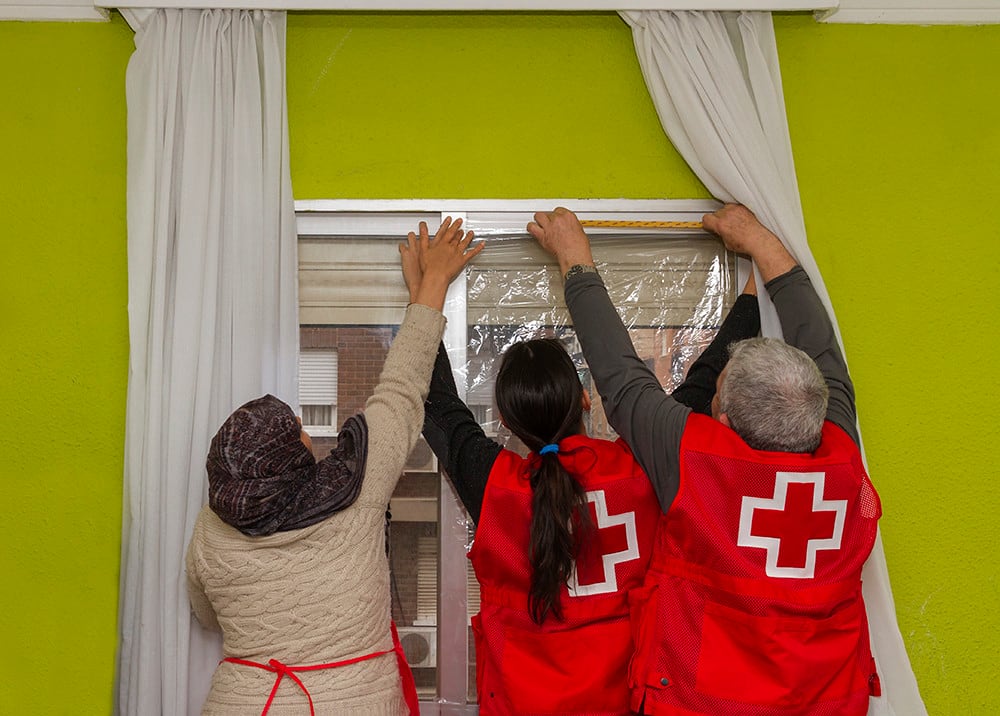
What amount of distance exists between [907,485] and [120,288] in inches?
74.3

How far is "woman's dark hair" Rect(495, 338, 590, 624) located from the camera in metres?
1.60

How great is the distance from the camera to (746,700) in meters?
1.52

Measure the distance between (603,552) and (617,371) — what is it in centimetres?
35

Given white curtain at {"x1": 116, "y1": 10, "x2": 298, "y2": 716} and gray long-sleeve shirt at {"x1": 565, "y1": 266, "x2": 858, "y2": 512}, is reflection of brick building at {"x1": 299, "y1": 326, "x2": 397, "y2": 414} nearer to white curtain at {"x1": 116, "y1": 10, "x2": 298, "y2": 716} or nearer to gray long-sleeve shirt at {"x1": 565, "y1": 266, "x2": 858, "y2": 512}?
white curtain at {"x1": 116, "y1": 10, "x2": 298, "y2": 716}

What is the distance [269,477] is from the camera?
59.1 inches

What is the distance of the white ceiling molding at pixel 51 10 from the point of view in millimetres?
2072

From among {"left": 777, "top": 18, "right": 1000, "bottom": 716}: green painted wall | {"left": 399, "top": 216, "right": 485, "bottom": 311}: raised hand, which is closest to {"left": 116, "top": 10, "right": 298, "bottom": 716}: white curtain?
{"left": 399, "top": 216, "right": 485, "bottom": 311}: raised hand

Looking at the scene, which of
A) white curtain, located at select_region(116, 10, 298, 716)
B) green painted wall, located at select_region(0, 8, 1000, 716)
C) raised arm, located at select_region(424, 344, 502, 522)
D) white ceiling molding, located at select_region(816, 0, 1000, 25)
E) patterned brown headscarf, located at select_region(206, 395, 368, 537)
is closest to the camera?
patterned brown headscarf, located at select_region(206, 395, 368, 537)

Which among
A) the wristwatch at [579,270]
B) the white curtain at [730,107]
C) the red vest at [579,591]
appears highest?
A: the white curtain at [730,107]

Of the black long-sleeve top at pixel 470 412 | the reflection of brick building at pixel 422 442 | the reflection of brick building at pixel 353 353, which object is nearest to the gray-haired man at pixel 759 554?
the black long-sleeve top at pixel 470 412

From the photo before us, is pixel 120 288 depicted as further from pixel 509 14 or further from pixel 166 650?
pixel 509 14

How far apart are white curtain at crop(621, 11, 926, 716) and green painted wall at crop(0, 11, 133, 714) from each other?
1290 mm

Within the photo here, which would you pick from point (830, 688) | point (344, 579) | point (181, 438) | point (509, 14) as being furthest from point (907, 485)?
point (181, 438)

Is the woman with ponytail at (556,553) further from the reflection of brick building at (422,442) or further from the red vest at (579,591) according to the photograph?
the reflection of brick building at (422,442)
